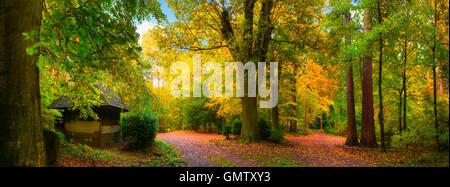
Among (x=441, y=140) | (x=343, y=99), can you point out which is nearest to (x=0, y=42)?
(x=441, y=140)

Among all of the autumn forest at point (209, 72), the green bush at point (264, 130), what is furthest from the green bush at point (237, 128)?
the green bush at point (264, 130)

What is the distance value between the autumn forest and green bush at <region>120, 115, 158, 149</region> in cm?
5

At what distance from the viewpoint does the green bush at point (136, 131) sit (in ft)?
26.7

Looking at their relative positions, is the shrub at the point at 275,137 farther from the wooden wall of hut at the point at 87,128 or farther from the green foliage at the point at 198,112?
the green foliage at the point at 198,112

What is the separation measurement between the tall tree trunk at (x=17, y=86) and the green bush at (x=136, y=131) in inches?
205

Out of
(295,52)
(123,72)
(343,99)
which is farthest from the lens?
(343,99)

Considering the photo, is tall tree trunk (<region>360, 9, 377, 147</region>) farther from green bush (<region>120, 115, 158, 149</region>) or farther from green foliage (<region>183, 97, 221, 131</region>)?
green foliage (<region>183, 97, 221, 131</region>)

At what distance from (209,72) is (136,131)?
27.4 ft

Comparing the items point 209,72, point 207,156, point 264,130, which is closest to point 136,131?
point 207,156

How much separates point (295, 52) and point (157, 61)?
5.96m

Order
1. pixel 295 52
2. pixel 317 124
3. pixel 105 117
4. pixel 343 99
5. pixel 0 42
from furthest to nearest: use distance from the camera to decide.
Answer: pixel 317 124, pixel 343 99, pixel 105 117, pixel 295 52, pixel 0 42

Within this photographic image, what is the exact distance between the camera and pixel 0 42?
2.77 metres
